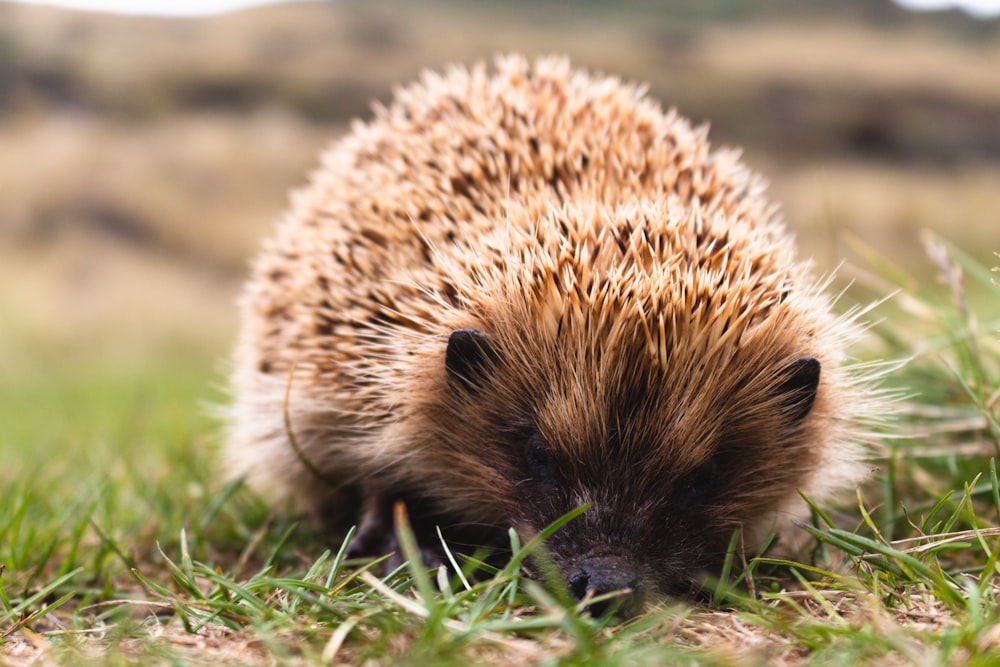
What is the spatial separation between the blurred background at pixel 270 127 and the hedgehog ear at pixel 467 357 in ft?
26.9

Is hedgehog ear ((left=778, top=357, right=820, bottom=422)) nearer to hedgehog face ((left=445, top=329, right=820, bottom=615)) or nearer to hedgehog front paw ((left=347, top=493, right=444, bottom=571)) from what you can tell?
hedgehog face ((left=445, top=329, right=820, bottom=615))

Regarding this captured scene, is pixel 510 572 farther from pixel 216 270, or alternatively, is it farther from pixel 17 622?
pixel 216 270

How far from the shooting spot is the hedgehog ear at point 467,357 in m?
2.84

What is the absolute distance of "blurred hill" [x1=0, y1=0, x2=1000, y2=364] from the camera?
1798 centimetres

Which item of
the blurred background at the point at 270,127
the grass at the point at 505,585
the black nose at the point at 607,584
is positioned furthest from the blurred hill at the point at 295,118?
the black nose at the point at 607,584

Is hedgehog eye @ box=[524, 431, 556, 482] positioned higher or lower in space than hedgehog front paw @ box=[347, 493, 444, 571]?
higher

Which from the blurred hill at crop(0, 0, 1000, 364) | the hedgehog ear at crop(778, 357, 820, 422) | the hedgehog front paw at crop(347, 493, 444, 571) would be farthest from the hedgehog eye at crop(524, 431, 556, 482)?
the blurred hill at crop(0, 0, 1000, 364)

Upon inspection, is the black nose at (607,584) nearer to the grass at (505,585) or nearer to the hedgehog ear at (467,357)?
the grass at (505,585)

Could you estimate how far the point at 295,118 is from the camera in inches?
926

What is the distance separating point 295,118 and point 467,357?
21851mm

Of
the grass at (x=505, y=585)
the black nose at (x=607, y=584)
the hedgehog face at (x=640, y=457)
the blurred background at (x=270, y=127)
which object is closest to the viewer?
the grass at (x=505, y=585)

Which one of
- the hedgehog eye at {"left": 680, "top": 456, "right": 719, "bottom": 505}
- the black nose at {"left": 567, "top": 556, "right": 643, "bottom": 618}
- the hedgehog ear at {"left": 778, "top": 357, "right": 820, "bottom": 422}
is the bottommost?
the black nose at {"left": 567, "top": 556, "right": 643, "bottom": 618}

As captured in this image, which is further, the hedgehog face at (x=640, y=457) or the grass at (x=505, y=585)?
the hedgehog face at (x=640, y=457)

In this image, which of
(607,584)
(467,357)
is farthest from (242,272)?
(607,584)
